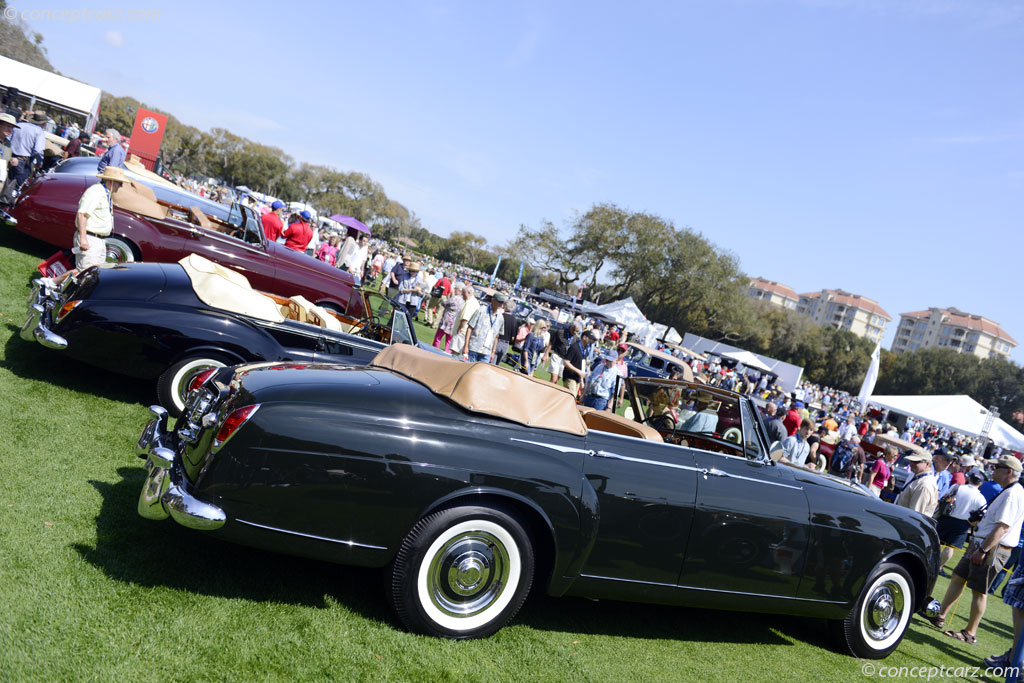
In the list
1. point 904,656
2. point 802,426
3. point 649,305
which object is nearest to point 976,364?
point 649,305

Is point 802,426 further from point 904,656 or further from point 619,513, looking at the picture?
point 619,513

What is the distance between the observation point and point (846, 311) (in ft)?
599

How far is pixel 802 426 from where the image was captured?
11.0 m

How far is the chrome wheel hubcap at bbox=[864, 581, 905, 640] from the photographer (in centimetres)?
470

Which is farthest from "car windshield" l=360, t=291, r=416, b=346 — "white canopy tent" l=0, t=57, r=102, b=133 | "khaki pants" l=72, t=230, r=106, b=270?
"white canopy tent" l=0, t=57, r=102, b=133

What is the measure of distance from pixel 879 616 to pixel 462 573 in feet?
10.8

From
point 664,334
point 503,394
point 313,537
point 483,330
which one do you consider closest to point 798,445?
point 483,330

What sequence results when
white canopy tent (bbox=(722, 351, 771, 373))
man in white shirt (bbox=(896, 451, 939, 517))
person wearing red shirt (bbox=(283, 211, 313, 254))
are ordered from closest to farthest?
man in white shirt (bbox=(896, 451, 939, 517)) < person wearing red shirt (bbox=(283, 211, 313, 254)) < white canopy tent (bbox=(722, 351, 771, 373))

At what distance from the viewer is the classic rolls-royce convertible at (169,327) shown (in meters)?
5.32

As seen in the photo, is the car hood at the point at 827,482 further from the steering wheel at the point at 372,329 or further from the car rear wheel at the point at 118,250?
the car rear wheel at the point at 118,250

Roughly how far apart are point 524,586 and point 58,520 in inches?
99.9

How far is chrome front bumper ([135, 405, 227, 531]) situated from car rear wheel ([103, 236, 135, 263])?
559 cm

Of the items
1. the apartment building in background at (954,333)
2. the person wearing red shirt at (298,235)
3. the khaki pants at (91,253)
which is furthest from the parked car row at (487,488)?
the apartment building in background at (954,333)

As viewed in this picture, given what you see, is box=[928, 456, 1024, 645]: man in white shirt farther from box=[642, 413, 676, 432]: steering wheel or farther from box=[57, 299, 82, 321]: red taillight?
box=[57, 299, 82, 321]: red taillight
